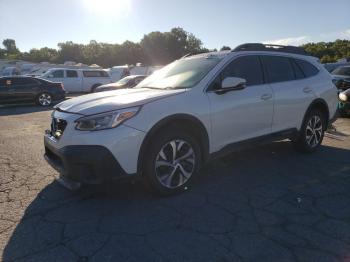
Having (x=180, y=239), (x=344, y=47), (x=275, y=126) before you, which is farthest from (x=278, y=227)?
(x=344, y=47)

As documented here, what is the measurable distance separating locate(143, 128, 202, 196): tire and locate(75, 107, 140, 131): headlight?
1.46ft

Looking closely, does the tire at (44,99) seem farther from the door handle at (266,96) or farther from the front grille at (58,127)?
the door handle at (266,96)

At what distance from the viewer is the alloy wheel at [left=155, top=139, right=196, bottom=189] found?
4.22 m

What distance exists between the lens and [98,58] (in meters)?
93.8

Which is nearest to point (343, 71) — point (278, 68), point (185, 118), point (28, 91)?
point (278, 68)

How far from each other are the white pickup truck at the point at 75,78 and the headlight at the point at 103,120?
20413 mm

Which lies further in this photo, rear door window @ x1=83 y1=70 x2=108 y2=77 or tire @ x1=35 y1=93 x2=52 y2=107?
rear door window @ x1=83 y1=70 x2=108 y2=77

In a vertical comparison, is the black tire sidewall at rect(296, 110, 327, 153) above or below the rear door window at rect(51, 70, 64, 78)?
below

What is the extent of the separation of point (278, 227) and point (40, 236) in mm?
2269

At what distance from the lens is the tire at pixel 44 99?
54.1ft

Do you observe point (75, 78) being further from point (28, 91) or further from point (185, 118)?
point (185, 118)

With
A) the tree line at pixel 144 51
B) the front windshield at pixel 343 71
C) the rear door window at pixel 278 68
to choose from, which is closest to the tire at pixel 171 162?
the rear door window at pixel 278 68

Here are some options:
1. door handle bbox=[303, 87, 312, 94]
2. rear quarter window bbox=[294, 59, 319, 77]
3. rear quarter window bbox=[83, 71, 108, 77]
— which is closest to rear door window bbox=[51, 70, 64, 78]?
rear quarter window bbox=[83, 71, 108, 77]

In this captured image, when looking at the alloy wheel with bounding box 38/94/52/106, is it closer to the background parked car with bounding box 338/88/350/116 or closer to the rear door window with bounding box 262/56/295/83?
the background parked car with bounding box 338/88/350/116
